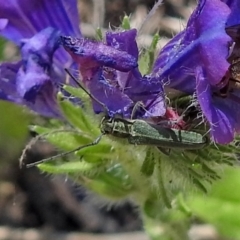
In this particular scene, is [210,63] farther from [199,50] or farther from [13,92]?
[13,92]

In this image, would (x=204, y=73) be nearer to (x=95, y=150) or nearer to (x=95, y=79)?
(x=95, y=79)

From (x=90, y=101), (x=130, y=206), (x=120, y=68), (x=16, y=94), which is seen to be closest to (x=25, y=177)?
(x=130, y=206)

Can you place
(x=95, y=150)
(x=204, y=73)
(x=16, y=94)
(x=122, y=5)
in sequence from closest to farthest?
(x=204, y=73) → (x=95, y=150) → (x=16, y=94) → (x=122, y=5)

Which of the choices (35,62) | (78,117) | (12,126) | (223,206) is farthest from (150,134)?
(12,126)

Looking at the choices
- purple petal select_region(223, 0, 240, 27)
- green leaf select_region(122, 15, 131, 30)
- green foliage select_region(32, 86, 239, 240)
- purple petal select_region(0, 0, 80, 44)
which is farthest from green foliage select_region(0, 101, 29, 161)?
purple petal select_region(223, 0, 240, 27)

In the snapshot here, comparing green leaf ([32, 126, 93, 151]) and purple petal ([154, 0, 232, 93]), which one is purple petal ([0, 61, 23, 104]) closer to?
green leaf ([32, 126, 93, 151])
